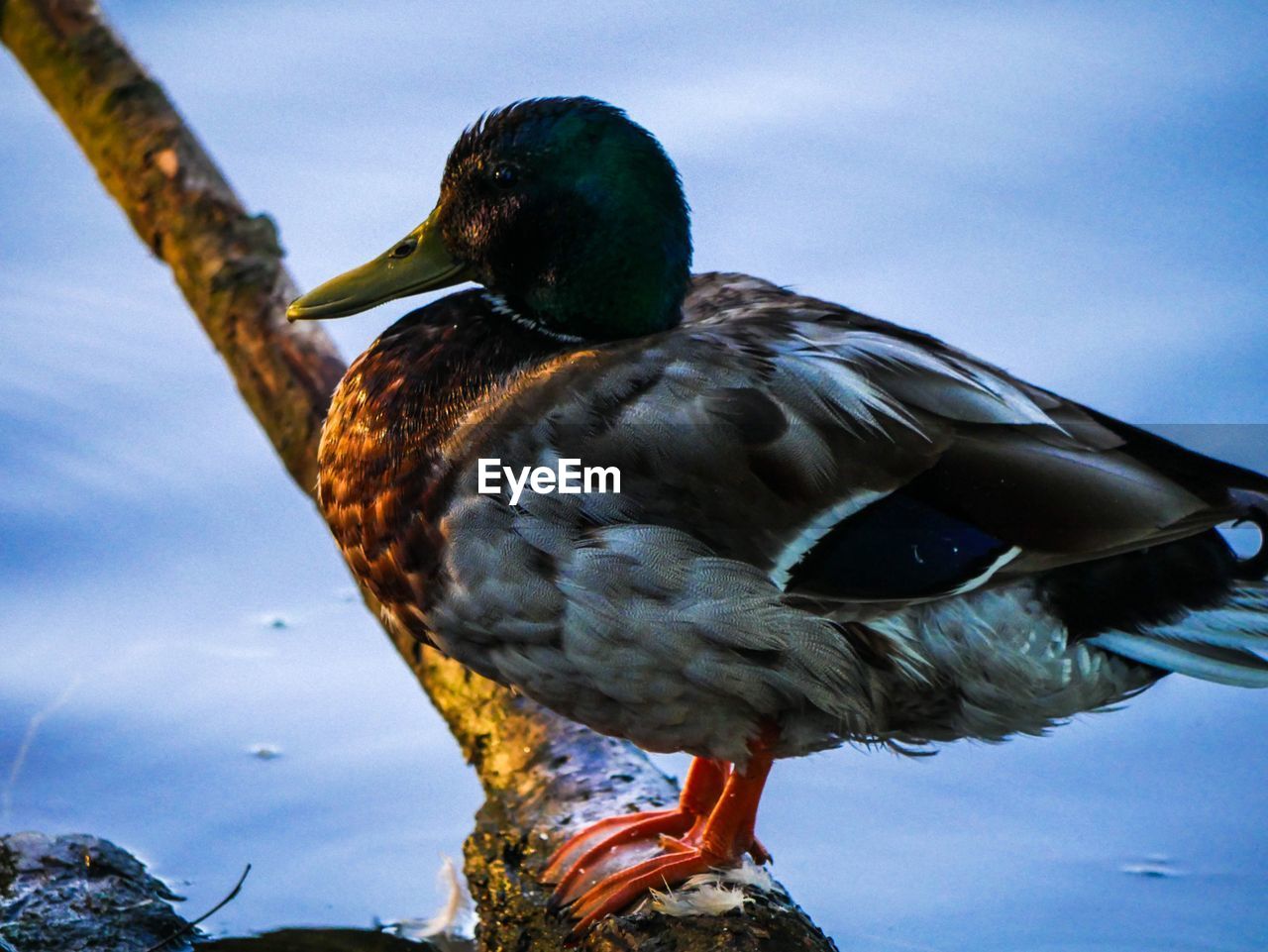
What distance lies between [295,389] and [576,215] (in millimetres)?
1115

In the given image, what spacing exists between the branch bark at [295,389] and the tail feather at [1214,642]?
2.34ft

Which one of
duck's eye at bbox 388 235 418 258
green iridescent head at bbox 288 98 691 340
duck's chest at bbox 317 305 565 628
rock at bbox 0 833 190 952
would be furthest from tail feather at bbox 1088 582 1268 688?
rock at bbox 0 833 190 952

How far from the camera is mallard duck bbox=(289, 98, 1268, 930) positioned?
2.86 m

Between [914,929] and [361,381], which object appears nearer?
[361,381]

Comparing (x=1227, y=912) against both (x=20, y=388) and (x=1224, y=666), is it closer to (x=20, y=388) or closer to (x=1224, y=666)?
(x=1224, y=666)

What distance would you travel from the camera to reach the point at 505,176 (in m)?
3.11

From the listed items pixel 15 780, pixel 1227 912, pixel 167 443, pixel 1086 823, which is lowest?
pixel 1227 912

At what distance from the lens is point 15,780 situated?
4160 millimetres

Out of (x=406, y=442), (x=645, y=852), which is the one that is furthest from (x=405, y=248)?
(x=645, y=852)

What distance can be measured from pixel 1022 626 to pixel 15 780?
248 cm

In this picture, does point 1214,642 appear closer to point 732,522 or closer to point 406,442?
point 732,522

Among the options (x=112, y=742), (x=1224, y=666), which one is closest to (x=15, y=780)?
(x=112, y=742)

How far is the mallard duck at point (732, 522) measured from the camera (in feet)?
9.37

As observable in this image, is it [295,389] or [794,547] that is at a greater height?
[295,389]
